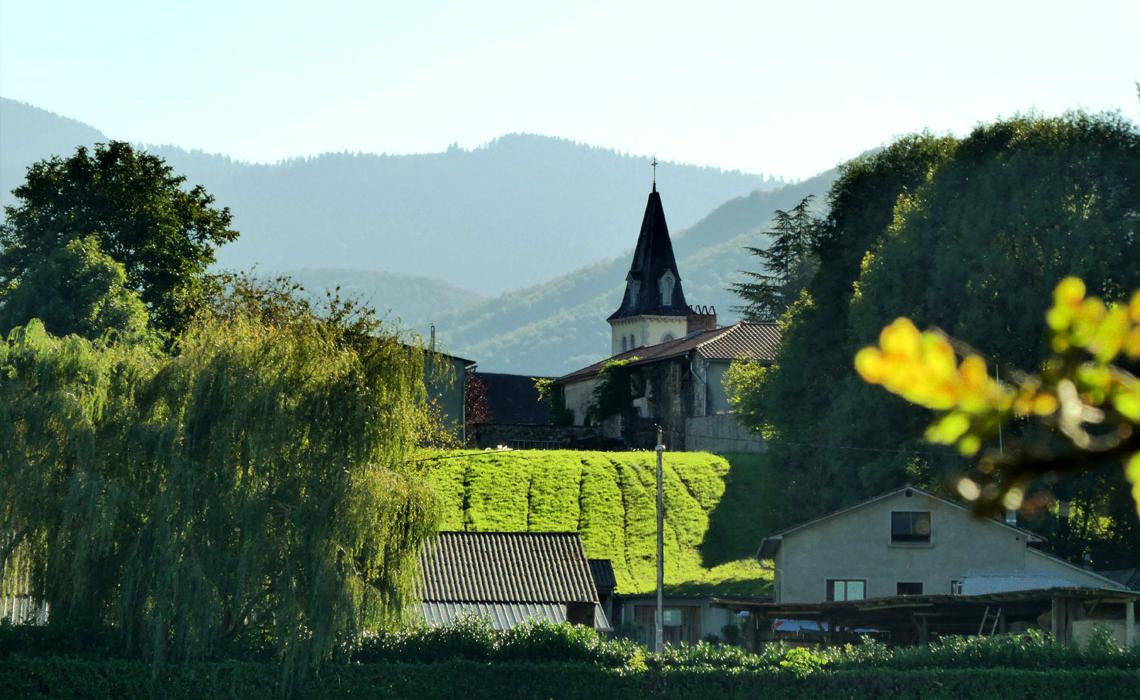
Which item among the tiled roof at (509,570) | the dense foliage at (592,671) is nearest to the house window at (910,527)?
the tiled roof at (509,570)

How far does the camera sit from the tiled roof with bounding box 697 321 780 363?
85.4m

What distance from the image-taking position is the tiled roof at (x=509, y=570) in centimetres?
4481

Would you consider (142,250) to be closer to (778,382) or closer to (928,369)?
(778,382)

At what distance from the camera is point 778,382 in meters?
64.6

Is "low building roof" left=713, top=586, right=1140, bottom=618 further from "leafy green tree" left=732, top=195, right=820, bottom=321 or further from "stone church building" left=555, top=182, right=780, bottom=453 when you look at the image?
"leafy green tree" left=732, top=195, right=820, bottom=321

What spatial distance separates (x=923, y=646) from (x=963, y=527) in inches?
432

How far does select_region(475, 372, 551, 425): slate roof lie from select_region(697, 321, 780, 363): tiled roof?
28.0 metres

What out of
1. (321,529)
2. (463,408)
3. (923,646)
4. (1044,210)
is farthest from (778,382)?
(321,529)

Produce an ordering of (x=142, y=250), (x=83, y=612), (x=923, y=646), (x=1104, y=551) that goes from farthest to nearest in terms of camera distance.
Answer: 1. (x=142, y=250)
2. (x=1104, y=551)
3. (x=923, y=646)
4. (x=83, y=612)

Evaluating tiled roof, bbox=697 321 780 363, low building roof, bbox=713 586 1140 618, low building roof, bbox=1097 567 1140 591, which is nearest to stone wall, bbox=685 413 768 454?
tiled roof, bbox=697 321 780 363

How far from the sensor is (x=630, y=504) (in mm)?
68875

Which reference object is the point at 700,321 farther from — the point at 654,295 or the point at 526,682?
the point at 526,682

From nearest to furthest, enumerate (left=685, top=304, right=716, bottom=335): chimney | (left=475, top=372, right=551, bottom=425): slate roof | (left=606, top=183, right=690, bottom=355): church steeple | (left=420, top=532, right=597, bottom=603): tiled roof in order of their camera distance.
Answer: (left=420, top=532, right=597, bottom=603): tiled roof, (left=685, top=304, right=716, bottom=335): chimney, (left=475, top=372, right=551, bottom=425): slate roof, (left=606, top=183, right=690, bottom=355): church steeple

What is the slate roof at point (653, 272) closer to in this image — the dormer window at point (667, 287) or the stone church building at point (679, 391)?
the dormer window at point (667, 287)
